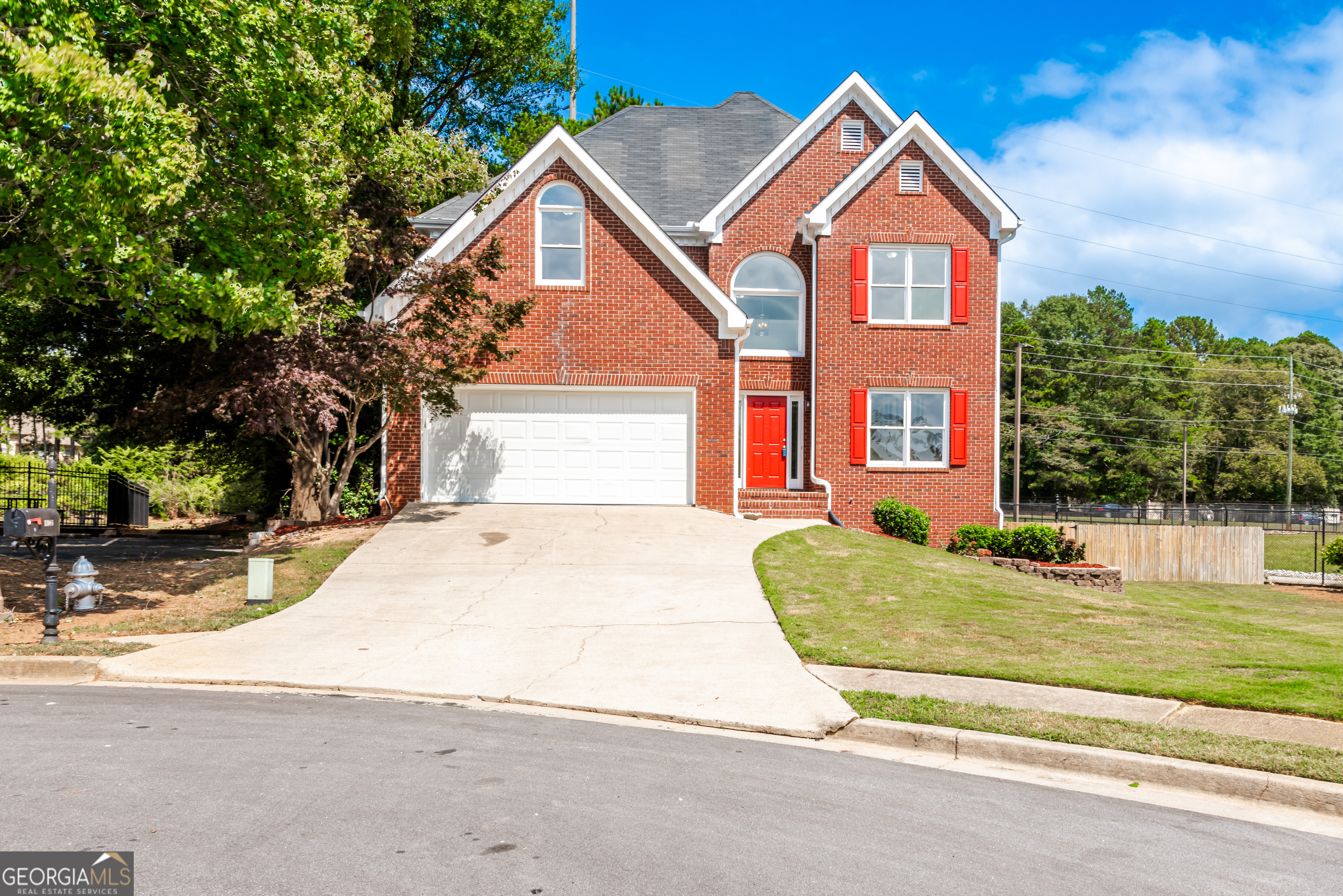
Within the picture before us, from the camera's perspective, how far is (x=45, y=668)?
852 cm

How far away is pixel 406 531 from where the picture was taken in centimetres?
1565

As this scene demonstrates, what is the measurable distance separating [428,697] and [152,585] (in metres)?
7.25

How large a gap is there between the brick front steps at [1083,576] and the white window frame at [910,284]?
5.77 metres

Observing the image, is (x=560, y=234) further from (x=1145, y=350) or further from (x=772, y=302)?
(x=1145, y=350)

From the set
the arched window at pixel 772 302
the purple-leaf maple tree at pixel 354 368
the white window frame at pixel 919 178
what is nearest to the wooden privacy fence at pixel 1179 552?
the arched window at pixel 772 302

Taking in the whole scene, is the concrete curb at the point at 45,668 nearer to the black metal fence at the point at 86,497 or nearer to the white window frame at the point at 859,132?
the black metal fence at the point at 86,497

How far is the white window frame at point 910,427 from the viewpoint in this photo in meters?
20.5

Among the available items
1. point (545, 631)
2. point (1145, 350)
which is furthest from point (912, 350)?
point (1145, 350)

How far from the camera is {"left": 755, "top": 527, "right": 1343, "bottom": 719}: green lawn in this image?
7.97 meters

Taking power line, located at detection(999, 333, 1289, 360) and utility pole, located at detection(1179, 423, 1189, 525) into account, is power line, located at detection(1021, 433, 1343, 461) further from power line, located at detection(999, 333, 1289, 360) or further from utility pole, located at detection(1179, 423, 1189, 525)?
power line, located at detection(999, 333, 1289, 360)

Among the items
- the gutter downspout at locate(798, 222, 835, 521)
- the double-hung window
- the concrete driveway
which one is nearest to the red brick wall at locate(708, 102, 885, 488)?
the gutter downspout at locate(798, 222, 835, 521)

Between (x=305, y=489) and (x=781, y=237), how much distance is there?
40.0ft

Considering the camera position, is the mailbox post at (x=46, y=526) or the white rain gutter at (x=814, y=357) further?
the white rain gutter at (x=814, y=357)

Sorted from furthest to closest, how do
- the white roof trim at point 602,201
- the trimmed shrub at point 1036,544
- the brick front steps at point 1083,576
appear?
the trimmed shrub at point 1036,544 < the brick front steps at point 1083,576 < the white roof trim at point 602,201
